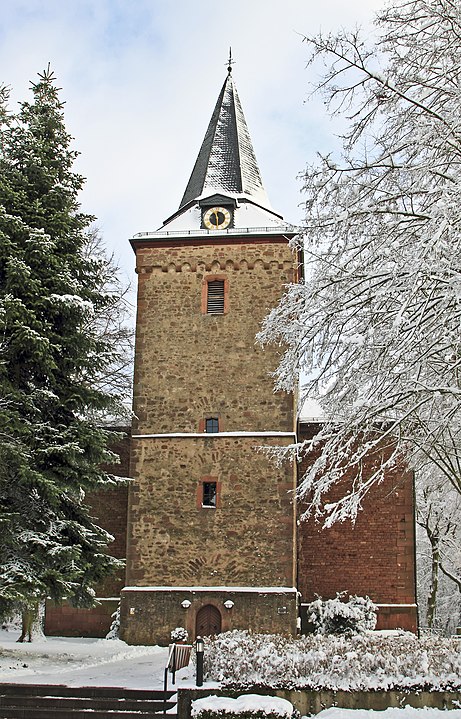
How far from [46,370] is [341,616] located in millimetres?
11360

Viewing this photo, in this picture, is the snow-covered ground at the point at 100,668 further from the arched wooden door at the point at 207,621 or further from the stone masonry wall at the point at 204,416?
the stone masonry wall at the point at 204,416

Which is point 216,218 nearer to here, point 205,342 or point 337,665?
point 205,342

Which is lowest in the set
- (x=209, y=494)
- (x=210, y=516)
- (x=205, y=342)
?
(x=210, y=516)

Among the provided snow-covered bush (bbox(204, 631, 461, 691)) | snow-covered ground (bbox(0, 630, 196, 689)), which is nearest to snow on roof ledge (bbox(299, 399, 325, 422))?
snow-covered ground (bbox(0, 630, 196, 689))

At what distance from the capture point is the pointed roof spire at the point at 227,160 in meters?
26.0

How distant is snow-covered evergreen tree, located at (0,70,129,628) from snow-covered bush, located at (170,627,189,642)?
5195 millimetres

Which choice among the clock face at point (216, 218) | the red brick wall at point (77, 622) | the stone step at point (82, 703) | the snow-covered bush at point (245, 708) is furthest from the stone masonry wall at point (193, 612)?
the clock face at point (216, 218)

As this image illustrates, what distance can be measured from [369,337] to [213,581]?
1378 cm

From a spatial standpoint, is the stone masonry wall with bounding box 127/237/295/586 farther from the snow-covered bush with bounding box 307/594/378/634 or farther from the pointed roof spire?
the pointed roof spire

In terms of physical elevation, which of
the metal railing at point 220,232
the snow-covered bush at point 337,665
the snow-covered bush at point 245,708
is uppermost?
the metal railing at point 220,232

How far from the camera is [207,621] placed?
21531 mm

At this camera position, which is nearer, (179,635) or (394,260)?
(394,260)

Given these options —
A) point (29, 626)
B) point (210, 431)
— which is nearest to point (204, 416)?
point (210, 431)

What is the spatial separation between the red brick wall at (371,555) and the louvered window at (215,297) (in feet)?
20.2
